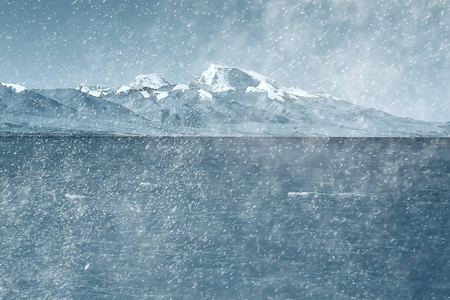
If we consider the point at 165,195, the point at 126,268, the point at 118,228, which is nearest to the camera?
the point at 126,268

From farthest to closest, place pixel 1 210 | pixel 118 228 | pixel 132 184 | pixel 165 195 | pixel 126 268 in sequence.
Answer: pixel 132 184 < pixel 165 195 < pixel 1 210 < pixel 118 228 < pixel 126 268

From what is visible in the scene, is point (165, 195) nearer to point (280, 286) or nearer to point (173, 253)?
point (173, 253)

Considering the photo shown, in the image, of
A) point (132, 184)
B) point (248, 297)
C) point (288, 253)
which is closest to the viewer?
point (248, 297)

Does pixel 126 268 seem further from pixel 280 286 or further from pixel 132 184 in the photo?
pixel 132 184

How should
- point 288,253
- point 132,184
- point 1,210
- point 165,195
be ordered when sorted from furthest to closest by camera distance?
point 132,184, point 165,195, point 1,210, point 288,253

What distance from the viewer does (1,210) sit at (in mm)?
32562

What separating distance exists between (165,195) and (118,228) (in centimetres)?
1684

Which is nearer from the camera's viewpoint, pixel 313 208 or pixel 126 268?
pixel 126 268

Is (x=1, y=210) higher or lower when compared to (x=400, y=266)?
lower

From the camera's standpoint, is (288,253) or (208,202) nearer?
(288,253)

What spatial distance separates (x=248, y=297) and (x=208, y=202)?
77.4 ft

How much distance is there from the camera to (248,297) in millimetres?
15070

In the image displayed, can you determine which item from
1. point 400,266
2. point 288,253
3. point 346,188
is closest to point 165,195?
point 346,188

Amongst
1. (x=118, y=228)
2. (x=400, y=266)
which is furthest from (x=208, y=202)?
(x=400, y=266)
